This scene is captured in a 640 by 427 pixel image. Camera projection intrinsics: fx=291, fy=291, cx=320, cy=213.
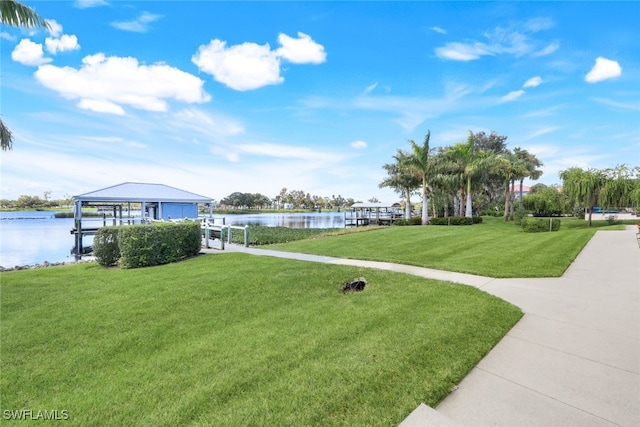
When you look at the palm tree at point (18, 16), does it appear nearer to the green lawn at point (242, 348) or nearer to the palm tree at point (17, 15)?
the palm tree at point (17, 15)

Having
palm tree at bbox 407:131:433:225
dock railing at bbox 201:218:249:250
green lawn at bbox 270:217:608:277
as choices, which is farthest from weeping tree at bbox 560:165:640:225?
dock railing at bbox 201:218:249:250

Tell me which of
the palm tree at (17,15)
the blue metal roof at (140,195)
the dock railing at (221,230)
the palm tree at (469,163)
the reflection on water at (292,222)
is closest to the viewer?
the palm tree at (17,15)

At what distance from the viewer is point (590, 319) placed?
414 centimetres

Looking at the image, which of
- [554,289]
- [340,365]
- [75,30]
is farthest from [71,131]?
[554,289]

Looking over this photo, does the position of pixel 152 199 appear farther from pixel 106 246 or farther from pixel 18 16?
pixel 18 16

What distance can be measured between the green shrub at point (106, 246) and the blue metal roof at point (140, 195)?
13.5 m

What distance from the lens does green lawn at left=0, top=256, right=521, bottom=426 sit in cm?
243

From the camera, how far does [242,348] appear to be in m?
3.36

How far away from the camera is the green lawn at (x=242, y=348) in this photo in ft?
7.98

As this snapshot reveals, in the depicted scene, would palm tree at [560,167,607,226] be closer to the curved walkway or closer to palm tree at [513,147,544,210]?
palm tree at [513,147,544,210]

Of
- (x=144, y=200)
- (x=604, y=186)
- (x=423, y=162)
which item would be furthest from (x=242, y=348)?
(x=604, y=186)

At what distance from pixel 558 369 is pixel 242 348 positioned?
10.8 feet

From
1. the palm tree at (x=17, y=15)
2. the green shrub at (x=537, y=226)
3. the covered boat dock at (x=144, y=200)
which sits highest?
the palm tree at (x=17, y=15)

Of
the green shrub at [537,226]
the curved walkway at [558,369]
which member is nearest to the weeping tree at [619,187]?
the green shrub at [537,226]
